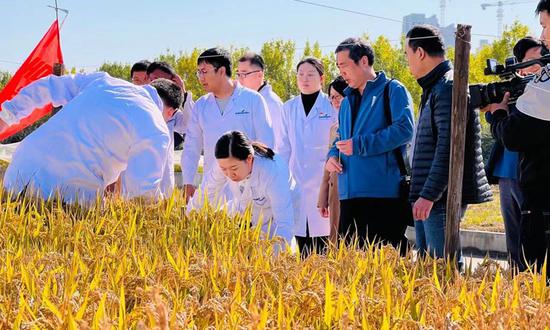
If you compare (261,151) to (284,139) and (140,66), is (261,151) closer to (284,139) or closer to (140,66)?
(284,139)

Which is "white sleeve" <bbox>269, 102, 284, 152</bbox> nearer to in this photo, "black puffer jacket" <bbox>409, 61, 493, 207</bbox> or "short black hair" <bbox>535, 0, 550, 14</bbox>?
"black puffer jacket" <bbox>409, 61, 493, 207</bbox>

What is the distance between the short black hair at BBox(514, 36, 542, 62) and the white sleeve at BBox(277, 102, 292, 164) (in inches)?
80.1

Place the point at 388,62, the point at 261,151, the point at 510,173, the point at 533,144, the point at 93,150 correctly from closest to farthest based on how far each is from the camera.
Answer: the point at 533,144 → the point at 93,150 → the point at 261,151 → the point at 510,173 → the point at 388,62

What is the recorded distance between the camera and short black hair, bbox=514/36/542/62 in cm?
562

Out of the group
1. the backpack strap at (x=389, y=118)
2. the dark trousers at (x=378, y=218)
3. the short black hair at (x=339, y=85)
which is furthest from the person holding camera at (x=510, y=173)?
the short black hair at (x=339, y=85)

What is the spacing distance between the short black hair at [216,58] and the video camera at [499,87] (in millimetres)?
2612

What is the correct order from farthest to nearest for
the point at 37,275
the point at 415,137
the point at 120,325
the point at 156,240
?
1. the point at 415,137
2. the point at 156,240
3. the point at 37,275
4. the point at 120,325

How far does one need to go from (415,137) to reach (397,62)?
88.9 ft

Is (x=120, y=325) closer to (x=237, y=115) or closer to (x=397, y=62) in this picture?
(x=237, y=115)

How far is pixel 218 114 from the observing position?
6.47m

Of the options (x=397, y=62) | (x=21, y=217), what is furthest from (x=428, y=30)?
(x=397, y=62)

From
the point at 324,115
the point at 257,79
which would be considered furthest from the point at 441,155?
the point at 257,79

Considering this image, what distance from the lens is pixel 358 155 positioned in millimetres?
5035

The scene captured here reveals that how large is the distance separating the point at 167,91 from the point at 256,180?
123 cm
